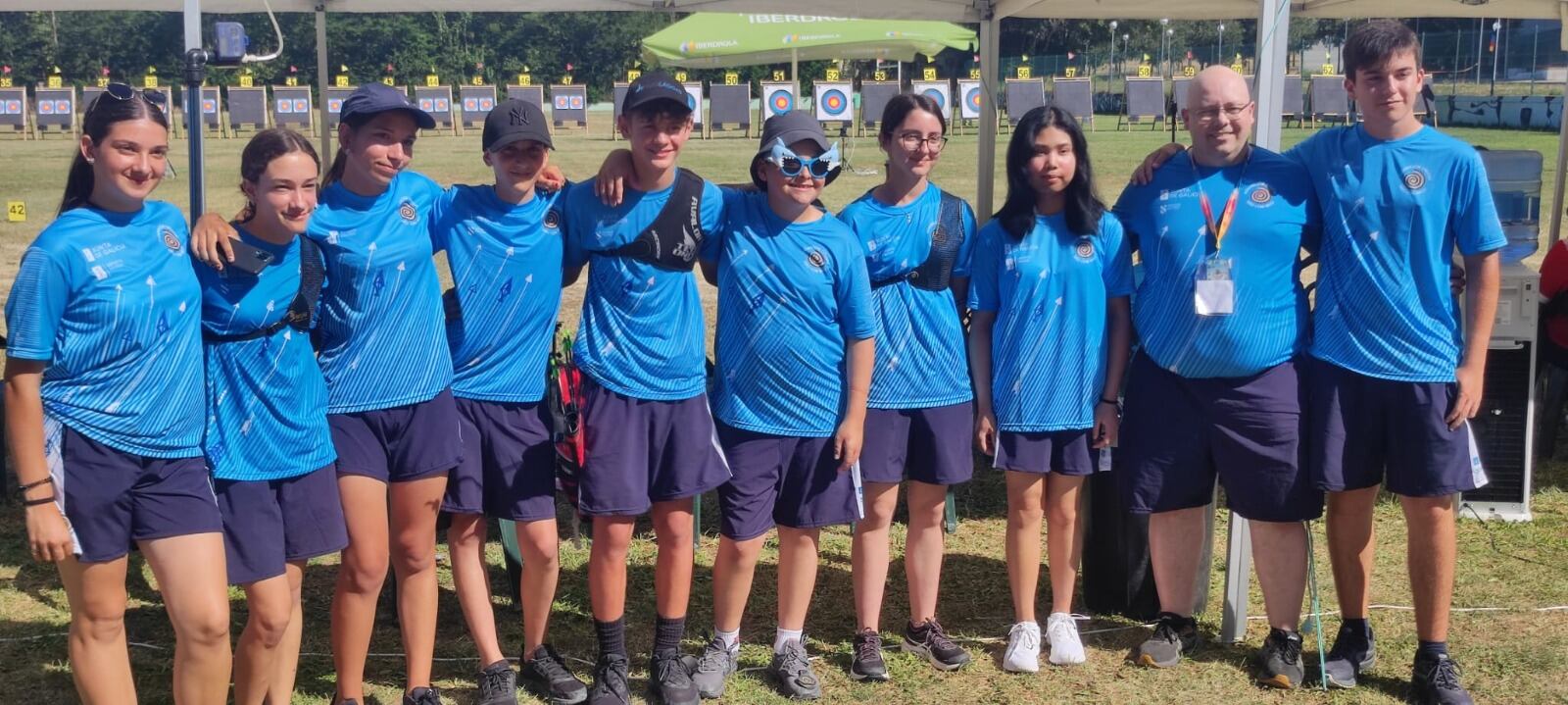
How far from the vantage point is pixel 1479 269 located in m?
3.75

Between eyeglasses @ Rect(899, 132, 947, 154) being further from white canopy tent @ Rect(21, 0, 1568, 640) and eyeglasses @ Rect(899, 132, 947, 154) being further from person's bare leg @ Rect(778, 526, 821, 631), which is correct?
person's bare leg @ Rect(778, 526, 821, 631)

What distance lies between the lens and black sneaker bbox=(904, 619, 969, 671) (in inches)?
169

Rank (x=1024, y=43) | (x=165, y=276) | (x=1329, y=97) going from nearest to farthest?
(x=165, y=276) < (x=1329, y=97) < (x=1024, y=43)

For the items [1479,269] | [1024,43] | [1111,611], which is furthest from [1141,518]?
[1024,43]

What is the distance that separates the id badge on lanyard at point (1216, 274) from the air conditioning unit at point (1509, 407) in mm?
2520

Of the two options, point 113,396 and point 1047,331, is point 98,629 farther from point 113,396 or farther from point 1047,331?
point 1047,331

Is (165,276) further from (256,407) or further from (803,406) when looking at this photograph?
(803,406)

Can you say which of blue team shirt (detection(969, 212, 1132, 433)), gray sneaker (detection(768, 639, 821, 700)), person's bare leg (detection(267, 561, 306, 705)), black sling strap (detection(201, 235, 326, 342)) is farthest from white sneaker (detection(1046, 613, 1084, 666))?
black sling strap (detection(201, 235, 326, 342))

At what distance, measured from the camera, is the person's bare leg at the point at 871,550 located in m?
4.14

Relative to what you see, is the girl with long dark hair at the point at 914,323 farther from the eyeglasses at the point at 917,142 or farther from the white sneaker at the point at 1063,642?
the white sneaker at the point at 1063,642

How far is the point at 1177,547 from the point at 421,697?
219 centimetres

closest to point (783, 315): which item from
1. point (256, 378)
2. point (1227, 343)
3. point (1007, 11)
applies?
point (1227, 343)

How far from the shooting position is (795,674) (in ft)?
13.5

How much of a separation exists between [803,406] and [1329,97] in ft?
93.9
